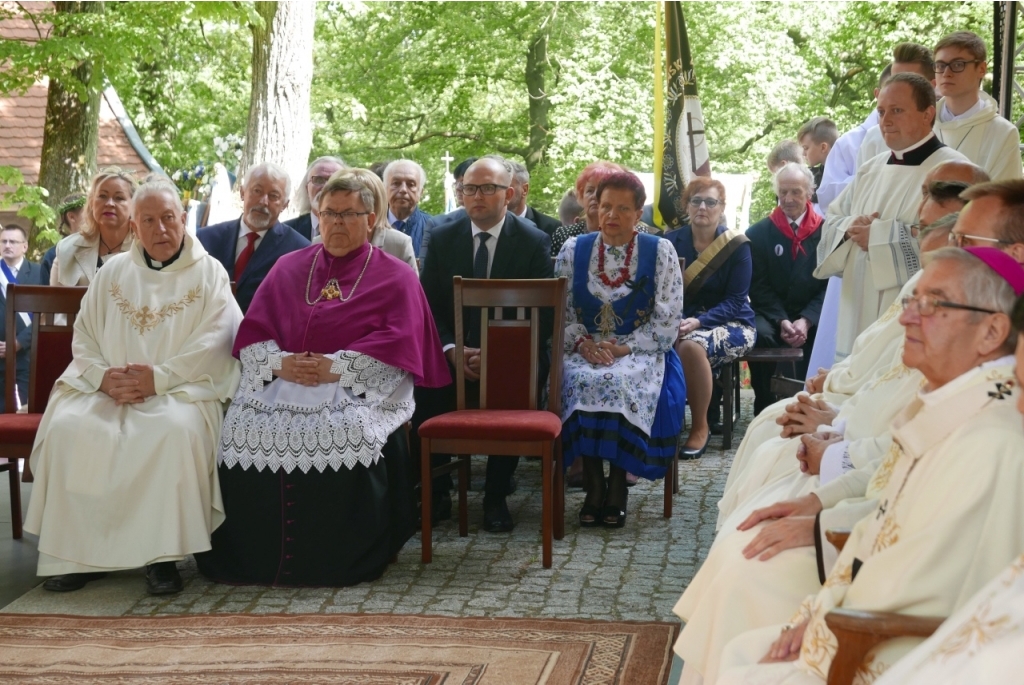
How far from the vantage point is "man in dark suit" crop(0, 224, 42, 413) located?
309 inches

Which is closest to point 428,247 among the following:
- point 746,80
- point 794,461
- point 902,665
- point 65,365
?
point 65,365

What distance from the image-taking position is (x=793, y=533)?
119 inches

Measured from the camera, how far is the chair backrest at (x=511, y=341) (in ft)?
18.5

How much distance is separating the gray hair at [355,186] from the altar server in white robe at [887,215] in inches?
91.9

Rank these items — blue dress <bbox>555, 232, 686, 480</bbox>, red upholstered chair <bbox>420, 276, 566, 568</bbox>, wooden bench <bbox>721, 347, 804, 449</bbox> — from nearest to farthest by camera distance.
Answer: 1. red upholstered chair <bbox>420, 276, 566, 568</bbox>
2. blue dress <bbox>555, 232, 686, 480</bbox>
3. wooden bench <bbox>721, 347, 804, 449</bbox>

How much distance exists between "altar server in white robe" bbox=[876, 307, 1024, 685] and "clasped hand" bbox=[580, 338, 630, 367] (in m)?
3.99

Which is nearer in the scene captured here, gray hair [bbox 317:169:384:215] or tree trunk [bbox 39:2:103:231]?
gray hair [bbox 317:169:384:215]

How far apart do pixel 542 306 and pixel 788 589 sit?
2956mm

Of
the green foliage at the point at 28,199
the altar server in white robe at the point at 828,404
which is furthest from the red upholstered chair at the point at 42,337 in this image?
the green foliage at the point at 28,199

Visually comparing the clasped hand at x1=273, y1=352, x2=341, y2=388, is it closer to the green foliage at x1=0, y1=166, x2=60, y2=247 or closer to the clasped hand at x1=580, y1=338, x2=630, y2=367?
the clasped hand at x1=580, y1=338, x2=630, y2=367

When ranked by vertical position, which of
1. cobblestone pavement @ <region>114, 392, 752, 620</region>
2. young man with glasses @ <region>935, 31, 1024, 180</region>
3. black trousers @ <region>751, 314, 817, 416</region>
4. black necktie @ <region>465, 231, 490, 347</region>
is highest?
young man with glasses @ <region>935, 31, 1024, 180</region>

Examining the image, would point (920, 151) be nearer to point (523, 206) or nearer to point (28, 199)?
point (523, 206)

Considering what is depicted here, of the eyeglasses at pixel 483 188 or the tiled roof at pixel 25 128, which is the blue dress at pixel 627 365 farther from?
the tiled roof at pixel 25 128

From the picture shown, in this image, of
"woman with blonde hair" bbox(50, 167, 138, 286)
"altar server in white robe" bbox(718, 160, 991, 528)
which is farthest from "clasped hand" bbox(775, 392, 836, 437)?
"woman with blonde hair" bbox(50, 167, 138, 286)
